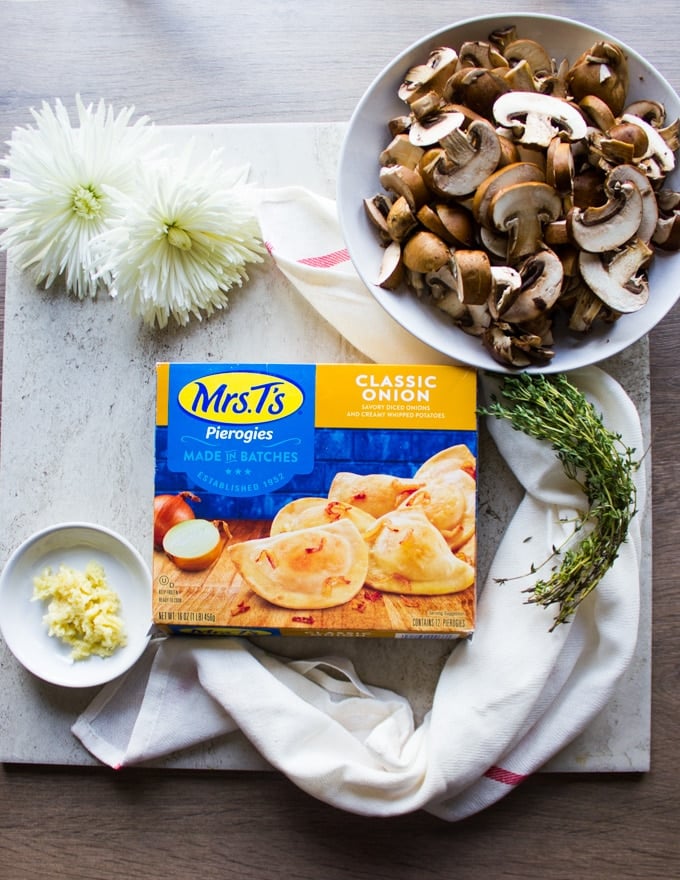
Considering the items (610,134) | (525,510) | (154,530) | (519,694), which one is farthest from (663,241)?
(154,530)

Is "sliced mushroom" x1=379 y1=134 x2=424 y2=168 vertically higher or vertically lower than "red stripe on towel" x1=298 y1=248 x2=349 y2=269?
higher

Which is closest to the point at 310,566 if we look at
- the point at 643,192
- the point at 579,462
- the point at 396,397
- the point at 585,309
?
the point at 396,397

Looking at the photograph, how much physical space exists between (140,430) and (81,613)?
9.8 inches

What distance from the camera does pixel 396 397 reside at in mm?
998

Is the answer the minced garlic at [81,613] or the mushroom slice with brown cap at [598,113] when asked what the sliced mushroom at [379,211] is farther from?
the minced garlic at [81,613]

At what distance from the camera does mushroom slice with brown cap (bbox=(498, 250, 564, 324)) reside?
935 millimetres

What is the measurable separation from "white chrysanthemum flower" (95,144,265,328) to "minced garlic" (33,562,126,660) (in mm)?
355

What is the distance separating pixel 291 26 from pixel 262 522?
0.69 metres

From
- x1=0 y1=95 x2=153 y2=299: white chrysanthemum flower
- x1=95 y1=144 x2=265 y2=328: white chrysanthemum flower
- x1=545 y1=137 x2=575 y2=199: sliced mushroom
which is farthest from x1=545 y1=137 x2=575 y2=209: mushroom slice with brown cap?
x1=0 y1=95 x2=153 y2=299: white chrysanthemum flower

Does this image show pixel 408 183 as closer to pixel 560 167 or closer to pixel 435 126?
pixel 435 126

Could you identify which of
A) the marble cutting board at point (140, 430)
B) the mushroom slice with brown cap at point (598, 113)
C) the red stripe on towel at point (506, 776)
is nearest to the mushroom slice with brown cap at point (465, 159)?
the mushroom slice with brown cap at point (598, 113)

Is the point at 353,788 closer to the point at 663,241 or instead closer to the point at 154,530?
the point at 154,530

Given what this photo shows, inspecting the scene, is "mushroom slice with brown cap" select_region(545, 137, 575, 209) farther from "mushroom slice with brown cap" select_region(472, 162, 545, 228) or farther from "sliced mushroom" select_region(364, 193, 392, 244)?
"sliced mushroom" select_region(364, 193, 392, 244)

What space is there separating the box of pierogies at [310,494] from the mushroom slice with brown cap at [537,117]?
28 centimetres
